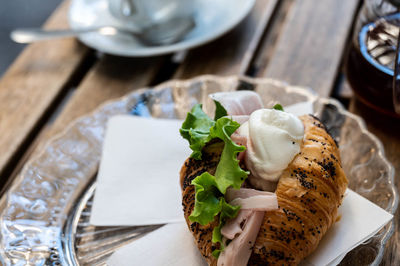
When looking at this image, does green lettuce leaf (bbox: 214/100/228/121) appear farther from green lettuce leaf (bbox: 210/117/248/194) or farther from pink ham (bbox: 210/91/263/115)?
green lettuce leaf (bbox: 210/117/248/194)

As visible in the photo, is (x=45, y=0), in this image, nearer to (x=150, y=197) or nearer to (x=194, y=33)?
(x=194, y=33)

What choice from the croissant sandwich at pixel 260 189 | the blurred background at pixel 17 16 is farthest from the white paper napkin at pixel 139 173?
the blurred background at pixel 17 16

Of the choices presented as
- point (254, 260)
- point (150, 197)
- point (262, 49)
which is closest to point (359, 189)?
point (254, 260)

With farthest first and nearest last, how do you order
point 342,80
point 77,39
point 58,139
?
1. point 77,39
2. point 342,80
3. point 58,139

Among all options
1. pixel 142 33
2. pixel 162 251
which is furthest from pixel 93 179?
pixel 142 33

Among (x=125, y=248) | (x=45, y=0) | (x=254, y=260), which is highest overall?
(x=254, y=260)

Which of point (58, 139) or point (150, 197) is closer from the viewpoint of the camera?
point (150, 197)

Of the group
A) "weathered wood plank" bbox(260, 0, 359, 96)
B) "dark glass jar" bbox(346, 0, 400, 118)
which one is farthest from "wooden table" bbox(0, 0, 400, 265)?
"dark glass jar" bbox(346, 0, 400, 118)
